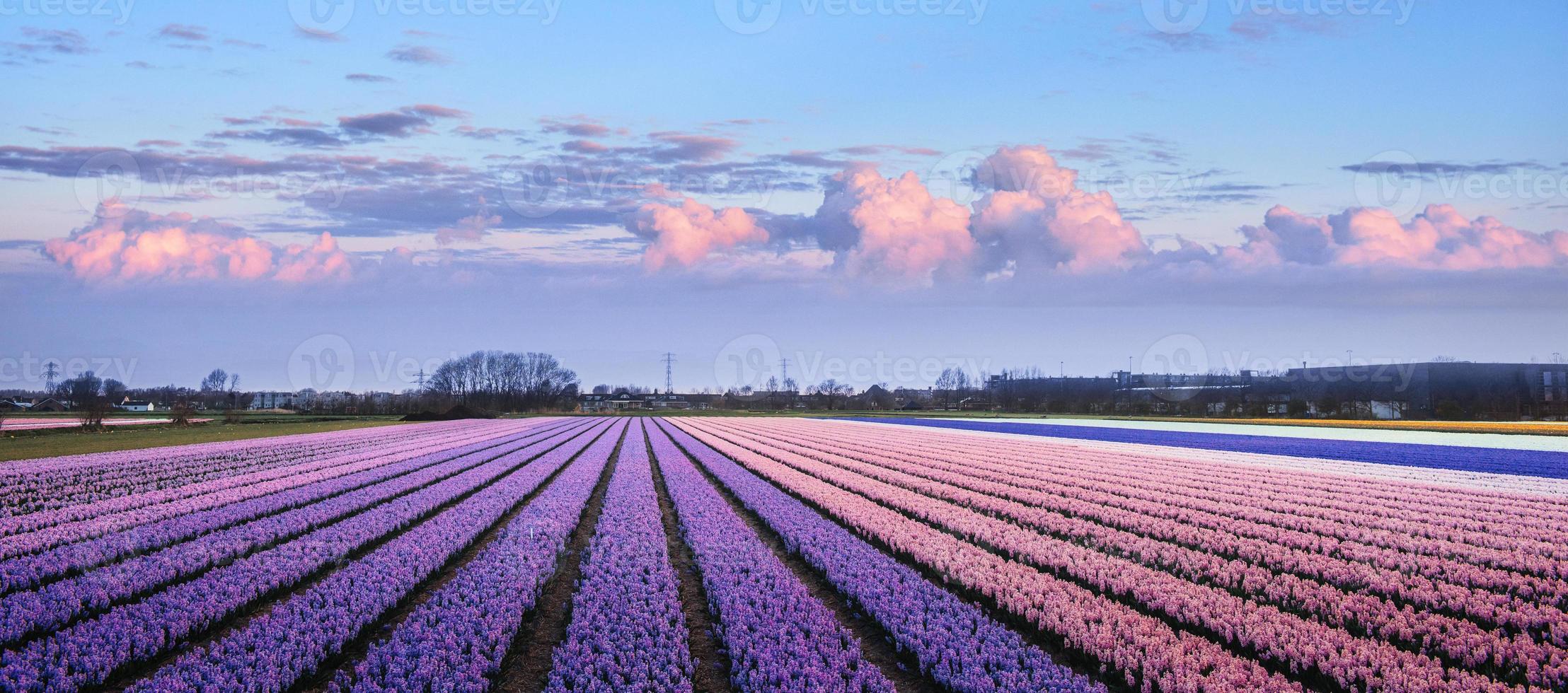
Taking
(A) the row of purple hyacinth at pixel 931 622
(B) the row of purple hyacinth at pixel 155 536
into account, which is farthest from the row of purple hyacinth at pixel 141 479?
(A) the row of purple hyacinth at pixel 931 622

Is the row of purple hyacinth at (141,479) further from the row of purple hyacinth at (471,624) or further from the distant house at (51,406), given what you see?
the distant house at (51,406)

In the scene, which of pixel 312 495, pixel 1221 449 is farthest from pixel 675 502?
pixel 1221 449

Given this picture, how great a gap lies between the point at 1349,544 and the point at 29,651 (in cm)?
1467

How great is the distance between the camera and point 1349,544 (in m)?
11.7

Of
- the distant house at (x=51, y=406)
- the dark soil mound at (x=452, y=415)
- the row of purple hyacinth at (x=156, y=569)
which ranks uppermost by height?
the distant house at (x=51, y=406)

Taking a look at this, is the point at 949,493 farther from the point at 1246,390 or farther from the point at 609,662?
the point at 1246,390

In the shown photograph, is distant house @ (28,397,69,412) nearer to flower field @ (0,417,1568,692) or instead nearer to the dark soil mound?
the dark soil mound

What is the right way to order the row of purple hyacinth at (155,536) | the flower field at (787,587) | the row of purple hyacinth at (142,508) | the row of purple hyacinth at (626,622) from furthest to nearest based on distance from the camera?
the row of purple hyacinth at (142,508), the row of purple hyacinth at (155,536), the flower field at (787,587), the row of purple hyacinth at (626,622)

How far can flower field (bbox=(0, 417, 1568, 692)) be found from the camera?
Answer: 6.66 m

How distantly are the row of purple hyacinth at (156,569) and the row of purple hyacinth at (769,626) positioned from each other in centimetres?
605

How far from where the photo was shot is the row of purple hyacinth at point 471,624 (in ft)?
21.2

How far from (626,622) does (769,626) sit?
4.35 ft

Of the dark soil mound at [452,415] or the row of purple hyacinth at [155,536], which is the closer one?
the row of purple hyacinth at [155,536]

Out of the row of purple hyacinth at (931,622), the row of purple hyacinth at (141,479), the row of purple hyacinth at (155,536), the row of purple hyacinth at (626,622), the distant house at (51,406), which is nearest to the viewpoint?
the row of purple hyacinth at (931,622)
